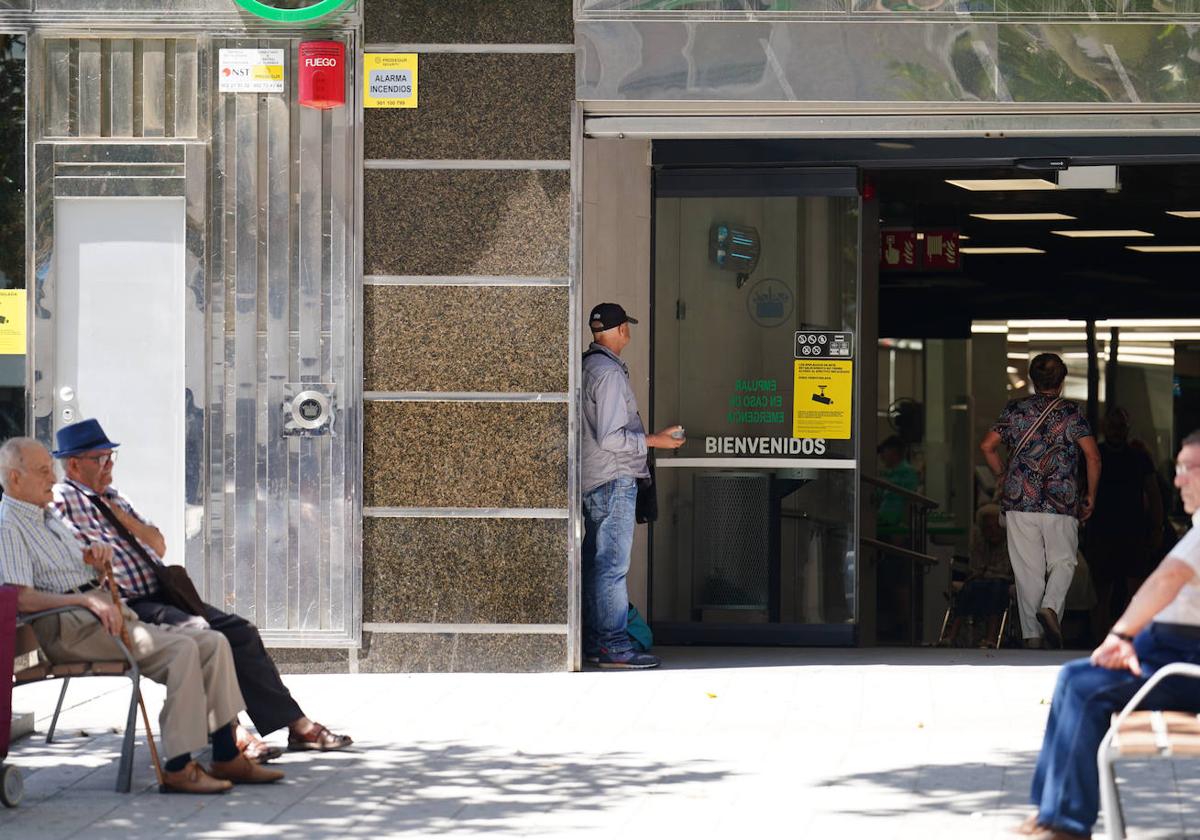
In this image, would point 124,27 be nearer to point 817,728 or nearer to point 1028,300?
point 817,728

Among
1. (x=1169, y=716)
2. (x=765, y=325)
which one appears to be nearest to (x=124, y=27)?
(x=765, y=325)

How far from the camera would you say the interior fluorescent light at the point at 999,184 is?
12.6 meters

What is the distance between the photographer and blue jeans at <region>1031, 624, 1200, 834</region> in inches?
206

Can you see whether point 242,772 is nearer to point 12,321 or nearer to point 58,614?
point 58,614

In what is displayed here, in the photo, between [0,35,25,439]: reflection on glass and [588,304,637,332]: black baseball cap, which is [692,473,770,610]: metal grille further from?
[0,35,25,439]: reflection on glass

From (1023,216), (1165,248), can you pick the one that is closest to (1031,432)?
(1023,216)

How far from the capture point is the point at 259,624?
341 inches

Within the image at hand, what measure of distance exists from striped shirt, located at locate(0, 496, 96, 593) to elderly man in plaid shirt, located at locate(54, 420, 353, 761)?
0.39ft

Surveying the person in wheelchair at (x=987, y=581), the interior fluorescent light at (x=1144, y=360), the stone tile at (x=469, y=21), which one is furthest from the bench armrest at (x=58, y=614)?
the interior fluorescent light at (x=1144, y=360)

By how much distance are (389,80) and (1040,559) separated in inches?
173

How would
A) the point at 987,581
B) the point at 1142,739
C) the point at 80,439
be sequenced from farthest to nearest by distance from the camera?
1. the point at 987,581
2. the point at 80,439
3. the point at 1142,739

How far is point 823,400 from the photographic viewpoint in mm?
9555

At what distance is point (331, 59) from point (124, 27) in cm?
103

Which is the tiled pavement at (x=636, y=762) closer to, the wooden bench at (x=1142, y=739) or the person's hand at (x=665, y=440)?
the wooden bench at (x=1142, y=739)
